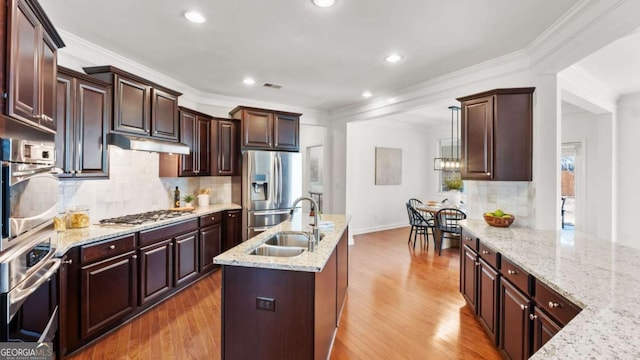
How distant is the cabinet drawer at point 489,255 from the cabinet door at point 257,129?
333cm

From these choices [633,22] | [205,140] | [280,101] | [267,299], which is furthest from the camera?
[280,101]

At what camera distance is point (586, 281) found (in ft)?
4.81

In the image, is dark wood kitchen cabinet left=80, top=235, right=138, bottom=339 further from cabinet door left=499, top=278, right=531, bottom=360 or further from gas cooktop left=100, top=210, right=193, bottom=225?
cabinet door left=499, top=278, right=531, bottom=360

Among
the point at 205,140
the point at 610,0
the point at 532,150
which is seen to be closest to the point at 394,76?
the point at 532,150

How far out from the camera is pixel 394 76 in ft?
12.9

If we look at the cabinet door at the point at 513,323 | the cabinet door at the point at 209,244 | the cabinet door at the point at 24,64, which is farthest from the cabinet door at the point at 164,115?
the cabinet door at the point at 513,323

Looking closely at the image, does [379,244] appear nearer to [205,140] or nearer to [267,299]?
[205,140]

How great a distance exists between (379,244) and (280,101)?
11.3ft

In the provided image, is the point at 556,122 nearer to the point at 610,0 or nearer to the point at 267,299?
the point at 610,0

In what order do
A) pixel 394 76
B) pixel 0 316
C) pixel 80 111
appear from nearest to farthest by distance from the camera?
pixel 0 316
pixel 80 111
pixel 394 76

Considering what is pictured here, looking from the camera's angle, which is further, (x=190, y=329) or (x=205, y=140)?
(x=205, y=140)

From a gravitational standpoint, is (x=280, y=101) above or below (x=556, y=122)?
above

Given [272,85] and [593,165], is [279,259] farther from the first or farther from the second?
[593,165]

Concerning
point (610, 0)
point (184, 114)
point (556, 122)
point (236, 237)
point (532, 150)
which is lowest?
point (236, 237)
